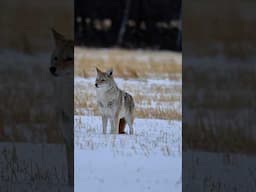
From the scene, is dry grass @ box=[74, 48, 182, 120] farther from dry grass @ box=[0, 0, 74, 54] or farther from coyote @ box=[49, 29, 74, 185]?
dry grass @ box=[0, 0, 74, 54]

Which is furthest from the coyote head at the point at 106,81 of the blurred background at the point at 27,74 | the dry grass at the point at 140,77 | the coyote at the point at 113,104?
the blurred background at the point at 27,74

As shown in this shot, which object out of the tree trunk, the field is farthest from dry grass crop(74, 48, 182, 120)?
the tree trunk

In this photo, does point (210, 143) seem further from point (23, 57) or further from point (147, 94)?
point (147, 94)

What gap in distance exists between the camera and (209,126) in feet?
13.5

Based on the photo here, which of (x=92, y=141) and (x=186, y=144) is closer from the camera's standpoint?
(x=186, y=144)

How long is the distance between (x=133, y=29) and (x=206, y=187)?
1170 cm

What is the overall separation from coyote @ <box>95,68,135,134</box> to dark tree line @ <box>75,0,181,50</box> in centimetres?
811

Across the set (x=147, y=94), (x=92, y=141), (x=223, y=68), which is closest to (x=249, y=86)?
(x=223, y=68)

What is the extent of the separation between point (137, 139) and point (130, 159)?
0.91 metres

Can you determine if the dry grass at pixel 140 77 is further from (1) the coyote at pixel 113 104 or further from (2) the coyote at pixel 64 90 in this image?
(2) the coyote at pixel 64 90

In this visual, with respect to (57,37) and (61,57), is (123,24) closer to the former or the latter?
(61,57)

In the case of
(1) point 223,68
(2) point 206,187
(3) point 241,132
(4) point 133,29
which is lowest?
(2) point 206,187

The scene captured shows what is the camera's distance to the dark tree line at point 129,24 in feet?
50.0

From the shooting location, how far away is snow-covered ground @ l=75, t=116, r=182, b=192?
4.65m
